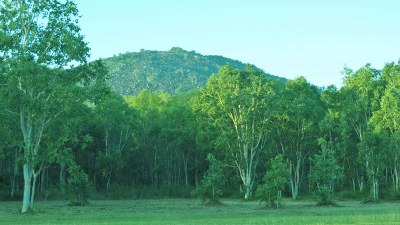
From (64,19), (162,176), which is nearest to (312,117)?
(162,176)

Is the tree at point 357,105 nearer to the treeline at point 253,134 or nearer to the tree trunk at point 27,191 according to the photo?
the treeline at point 253,134

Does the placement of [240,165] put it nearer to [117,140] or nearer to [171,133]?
[171,133]

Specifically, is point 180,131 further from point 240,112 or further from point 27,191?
point 27,191

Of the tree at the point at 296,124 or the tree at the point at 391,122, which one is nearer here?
the tree at the point at 391,122

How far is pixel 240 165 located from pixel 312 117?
37.3ft

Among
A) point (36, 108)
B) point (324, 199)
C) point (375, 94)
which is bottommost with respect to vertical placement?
point (324, 199)

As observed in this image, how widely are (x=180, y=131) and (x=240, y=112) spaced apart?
578 inches

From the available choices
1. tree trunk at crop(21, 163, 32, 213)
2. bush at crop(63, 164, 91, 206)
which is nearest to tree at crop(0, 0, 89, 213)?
tree trunk at crop(21, 163, 32, 213)

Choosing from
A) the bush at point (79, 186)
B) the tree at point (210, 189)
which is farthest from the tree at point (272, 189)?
the bush at point (79, 186)

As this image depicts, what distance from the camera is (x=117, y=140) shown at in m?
89.8

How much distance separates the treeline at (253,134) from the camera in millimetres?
69375

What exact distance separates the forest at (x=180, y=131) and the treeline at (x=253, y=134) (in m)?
0.17

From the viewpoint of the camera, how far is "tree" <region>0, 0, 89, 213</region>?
44.9 metres

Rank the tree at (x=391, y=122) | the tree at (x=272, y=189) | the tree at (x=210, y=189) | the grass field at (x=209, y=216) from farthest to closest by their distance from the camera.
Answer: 1. the tree at (x=391, y=122)
2. the tree at (x=210, y=189)
3. the tree at (x=272, y=189)
4. the grass field at (x=209, y=216)
